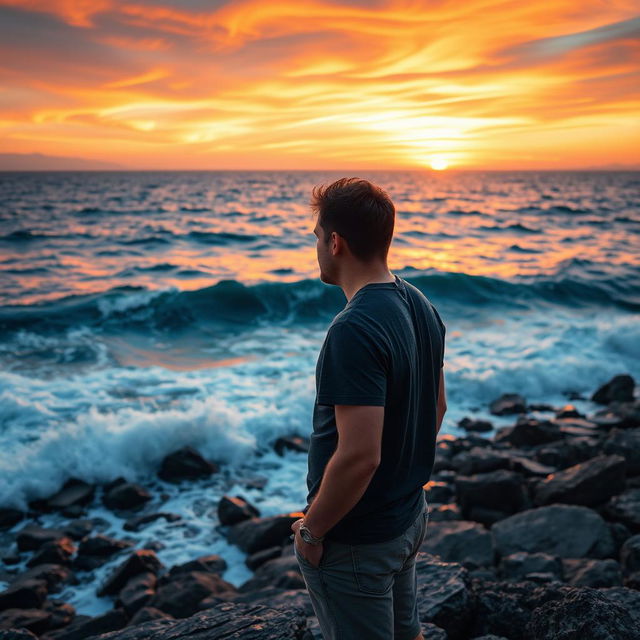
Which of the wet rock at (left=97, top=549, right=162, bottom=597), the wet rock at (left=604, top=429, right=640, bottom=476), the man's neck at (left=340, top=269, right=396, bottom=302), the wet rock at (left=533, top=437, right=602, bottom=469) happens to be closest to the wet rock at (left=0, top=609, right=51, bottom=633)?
the wet rock at (left=97, top=549, right=162, bottom=597)

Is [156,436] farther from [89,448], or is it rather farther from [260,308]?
[260,308]

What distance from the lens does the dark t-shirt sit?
1.70m

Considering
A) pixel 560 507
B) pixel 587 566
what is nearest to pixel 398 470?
pixel 587 566

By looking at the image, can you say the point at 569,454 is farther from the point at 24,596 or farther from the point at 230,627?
the point at 24,596

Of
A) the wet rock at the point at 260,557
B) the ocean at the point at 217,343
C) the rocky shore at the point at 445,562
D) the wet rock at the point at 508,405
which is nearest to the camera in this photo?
the rocky shore at the point at 445,562

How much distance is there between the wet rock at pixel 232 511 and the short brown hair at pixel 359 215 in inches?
198

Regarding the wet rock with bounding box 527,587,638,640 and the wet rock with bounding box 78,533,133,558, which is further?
the wet rock with bounding box 78,533,133,558

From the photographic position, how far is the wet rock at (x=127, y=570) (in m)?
5.12

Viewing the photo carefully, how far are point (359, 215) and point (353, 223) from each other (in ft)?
0.11

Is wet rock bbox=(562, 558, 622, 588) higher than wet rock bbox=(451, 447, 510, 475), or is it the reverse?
wet rock bbox=(562, 558, 622, 588)

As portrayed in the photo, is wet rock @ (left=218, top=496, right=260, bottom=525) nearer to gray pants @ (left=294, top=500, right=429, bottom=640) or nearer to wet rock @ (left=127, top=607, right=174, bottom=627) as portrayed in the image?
wet rock @ (left=127, top=607, right=174, bottom=627)

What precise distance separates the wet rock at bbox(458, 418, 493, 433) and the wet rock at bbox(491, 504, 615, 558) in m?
3.85

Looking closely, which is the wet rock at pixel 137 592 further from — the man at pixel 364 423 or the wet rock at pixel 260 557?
the man at pixel 364 423

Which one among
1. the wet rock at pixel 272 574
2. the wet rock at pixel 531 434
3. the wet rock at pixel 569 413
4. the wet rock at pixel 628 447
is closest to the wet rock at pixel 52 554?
the wet rock at pixel 272 574
